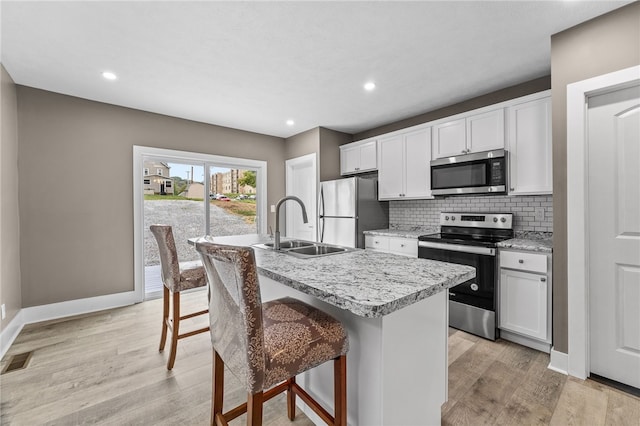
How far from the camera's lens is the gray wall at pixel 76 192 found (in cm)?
295

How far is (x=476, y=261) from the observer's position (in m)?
2.62

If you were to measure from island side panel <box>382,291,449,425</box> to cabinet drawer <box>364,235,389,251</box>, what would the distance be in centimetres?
218

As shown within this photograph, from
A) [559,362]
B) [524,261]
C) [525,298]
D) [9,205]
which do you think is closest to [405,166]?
[524,261]

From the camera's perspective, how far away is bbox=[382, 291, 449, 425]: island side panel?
1.13 metres

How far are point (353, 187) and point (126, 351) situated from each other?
9.80ft

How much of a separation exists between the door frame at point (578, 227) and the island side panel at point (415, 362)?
129cm

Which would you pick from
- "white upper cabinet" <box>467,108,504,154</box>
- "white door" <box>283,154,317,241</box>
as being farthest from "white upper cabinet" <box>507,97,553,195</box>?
"white door" <box>283,154,317,241</box>

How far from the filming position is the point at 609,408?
168cm

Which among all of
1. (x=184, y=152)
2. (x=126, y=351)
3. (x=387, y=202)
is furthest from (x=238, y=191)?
(x=126, y=351)

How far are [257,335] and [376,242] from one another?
292cm

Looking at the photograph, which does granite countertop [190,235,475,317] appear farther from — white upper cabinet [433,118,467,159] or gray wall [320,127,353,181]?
gray wall [320,127,353,181]

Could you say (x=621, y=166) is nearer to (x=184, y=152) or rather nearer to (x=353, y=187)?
(x=353, y=187)

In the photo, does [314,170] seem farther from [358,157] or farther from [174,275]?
[174,275]

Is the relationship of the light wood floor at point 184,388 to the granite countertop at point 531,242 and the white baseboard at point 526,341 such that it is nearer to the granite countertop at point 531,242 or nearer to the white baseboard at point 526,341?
the white baseboard at point 526,341
